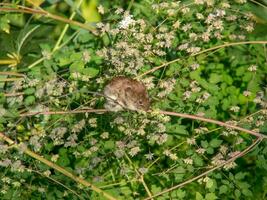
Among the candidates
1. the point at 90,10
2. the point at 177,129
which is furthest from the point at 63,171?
the point at 90,10

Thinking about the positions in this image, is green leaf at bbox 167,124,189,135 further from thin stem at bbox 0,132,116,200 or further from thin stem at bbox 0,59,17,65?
thin stem at bbox 0,59,17,65

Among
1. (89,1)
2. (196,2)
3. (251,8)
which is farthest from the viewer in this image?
(89,1)

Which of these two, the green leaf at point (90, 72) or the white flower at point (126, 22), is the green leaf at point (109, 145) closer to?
the green leaf at point (90, 72)

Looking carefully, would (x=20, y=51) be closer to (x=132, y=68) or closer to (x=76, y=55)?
(x=76, y=55)

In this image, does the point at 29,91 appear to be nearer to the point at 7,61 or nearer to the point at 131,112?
the point at 131,112

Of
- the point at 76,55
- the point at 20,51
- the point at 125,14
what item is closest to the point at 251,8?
the point at 125,14
